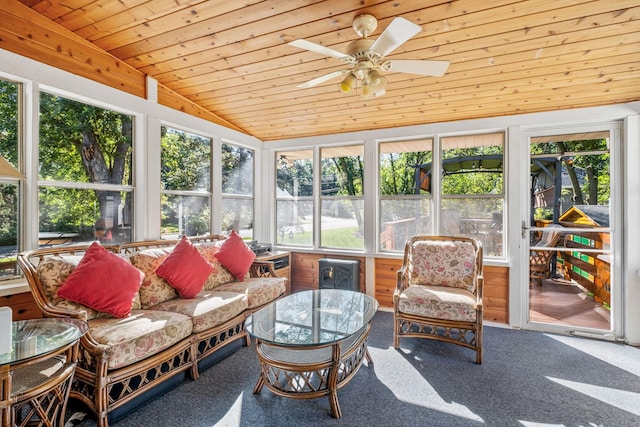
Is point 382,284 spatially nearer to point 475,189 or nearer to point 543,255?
point 475,189

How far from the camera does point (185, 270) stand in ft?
9.36

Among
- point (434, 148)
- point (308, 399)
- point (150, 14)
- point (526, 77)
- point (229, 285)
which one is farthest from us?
point (434, 148)

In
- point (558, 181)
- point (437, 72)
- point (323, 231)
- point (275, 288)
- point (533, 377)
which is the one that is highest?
point (437, 72)

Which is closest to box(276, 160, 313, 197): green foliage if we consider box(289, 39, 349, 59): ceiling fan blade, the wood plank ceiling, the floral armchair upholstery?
the wood plank ceiling

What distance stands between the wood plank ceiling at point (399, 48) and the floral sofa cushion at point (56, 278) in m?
1.89

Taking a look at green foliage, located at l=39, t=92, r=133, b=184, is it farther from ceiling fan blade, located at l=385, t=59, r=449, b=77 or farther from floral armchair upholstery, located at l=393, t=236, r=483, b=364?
floral armchair upholstery, located at l=393, t=236, r=483, b=364

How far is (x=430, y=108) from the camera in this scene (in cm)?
357

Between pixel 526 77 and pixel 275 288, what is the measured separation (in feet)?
10.3

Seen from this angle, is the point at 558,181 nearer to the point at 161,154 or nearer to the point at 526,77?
the point at 526,77

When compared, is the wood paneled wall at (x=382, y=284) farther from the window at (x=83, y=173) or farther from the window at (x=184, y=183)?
the window at (x=184, y=183)

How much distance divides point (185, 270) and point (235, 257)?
668 mm

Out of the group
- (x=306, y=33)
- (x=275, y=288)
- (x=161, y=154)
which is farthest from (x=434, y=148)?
(x=161, y=154)

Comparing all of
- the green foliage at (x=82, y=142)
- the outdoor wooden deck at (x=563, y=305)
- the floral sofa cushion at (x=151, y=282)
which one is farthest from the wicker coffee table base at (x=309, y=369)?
the outdoor wooden deck at (x=563, y=305)

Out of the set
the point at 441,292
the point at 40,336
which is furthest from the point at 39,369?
the point at 441,292
